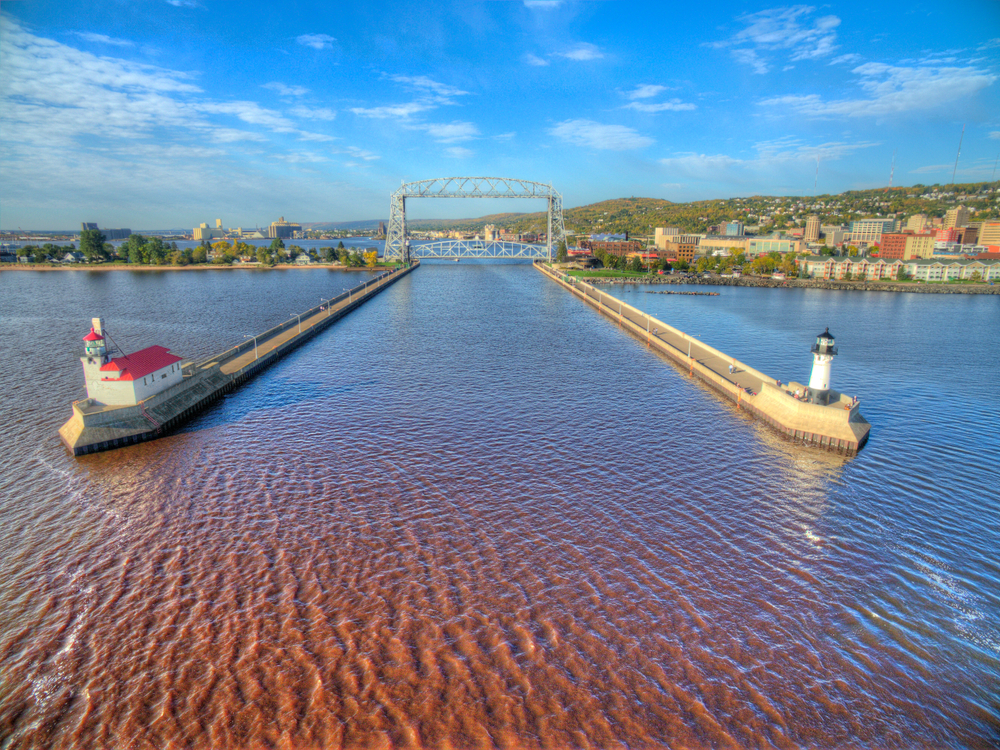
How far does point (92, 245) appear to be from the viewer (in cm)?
10550

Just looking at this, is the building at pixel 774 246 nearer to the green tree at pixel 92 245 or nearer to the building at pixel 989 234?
the building at pixel 989 234

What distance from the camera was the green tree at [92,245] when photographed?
104938mm

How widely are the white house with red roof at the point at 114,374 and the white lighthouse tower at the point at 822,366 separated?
21.6 metres

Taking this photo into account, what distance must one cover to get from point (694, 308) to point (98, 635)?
52.8 meters

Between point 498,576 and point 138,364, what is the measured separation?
14443 mm

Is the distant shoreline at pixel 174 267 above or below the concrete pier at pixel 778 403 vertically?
above

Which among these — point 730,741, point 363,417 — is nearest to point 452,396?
point 363,417

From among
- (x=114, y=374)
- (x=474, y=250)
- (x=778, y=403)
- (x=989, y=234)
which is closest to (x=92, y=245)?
(x=474, y=250)

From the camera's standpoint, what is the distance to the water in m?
7.47

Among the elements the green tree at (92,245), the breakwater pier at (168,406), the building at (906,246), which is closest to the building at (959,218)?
the building at (906,246)

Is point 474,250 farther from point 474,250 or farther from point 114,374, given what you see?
point 114,374

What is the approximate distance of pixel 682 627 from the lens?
9039 mm

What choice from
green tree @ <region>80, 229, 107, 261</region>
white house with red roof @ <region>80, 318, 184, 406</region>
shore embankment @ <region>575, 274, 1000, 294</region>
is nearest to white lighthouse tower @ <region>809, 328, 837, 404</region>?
white house with red roof @ <region>80, 318, 184, 406</region>

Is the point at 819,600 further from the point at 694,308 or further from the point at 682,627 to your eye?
the point at 694,308
